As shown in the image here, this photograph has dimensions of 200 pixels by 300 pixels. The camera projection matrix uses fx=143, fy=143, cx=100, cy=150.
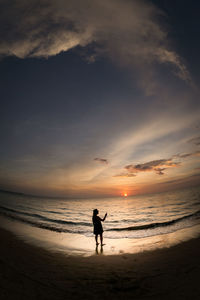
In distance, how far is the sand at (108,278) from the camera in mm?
4081

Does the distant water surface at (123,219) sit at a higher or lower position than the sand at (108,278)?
lower

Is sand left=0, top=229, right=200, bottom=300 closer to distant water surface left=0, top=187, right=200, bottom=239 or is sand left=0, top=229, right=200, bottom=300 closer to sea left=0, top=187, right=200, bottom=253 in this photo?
sea left=0, top=187, right=200, bottom=253

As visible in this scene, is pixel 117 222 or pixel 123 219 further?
pixel 123 219

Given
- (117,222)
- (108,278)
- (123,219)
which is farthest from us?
(123,219)

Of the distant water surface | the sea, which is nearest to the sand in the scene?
the sea

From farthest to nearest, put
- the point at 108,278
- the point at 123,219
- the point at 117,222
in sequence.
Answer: the point at 123,219, the point at 117,222, the point at 108,278

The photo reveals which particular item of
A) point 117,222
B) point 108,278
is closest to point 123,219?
point 117,222

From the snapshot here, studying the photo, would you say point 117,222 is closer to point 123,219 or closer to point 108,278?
point 123,219

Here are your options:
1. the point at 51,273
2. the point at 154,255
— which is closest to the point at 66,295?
the point at 51,273

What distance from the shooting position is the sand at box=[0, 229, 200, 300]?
13.4ft

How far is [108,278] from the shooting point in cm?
548

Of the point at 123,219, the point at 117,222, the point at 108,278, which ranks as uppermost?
the point at 108,278

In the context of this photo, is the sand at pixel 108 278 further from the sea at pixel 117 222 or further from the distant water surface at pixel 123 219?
the distant water surface at pixel 123 219

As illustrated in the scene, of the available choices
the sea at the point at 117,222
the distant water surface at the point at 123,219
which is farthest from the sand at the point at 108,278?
the distant water surface at the point at 123,219
